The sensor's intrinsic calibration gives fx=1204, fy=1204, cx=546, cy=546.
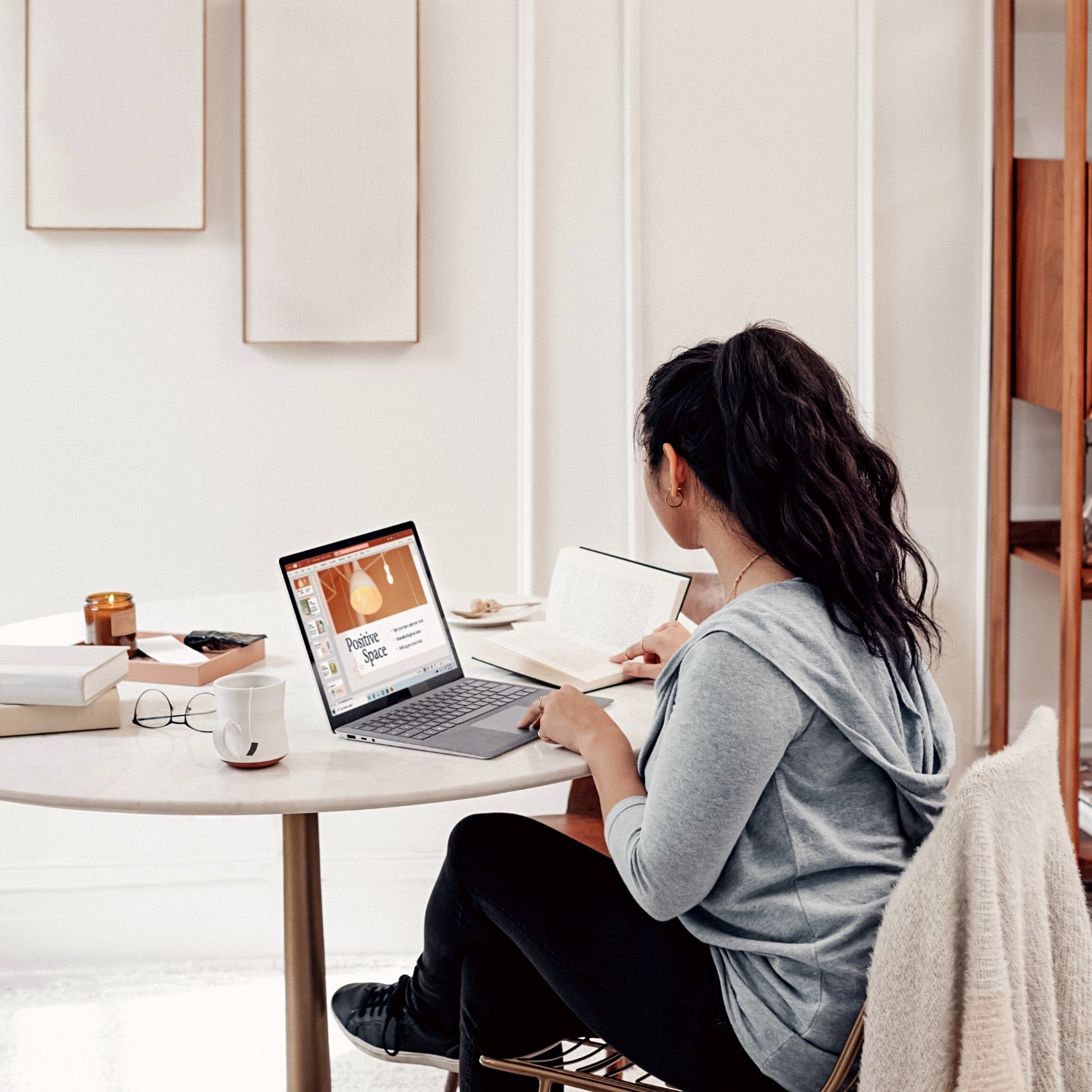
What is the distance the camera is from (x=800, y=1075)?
1105 millimetres

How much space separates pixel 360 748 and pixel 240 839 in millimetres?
1325

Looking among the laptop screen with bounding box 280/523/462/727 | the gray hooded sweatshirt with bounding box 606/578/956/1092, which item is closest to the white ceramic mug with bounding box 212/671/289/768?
the laptop screen with bounding box 280/523/462/727

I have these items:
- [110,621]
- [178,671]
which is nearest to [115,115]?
[110,621]

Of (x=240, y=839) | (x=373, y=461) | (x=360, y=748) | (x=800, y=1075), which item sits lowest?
(x=240, y=839)

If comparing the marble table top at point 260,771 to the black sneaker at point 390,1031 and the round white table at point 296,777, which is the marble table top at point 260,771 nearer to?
the round white table at point 296,777

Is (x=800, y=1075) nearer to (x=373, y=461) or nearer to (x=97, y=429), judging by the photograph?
(x=373, y=461)

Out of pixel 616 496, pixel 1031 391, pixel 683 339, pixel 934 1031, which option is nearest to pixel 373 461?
pixel 616 496

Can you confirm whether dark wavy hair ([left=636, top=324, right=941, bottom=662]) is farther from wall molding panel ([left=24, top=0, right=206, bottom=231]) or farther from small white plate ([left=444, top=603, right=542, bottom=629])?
wall molding panel ([left=24, top=0, right=206, bottom=231])

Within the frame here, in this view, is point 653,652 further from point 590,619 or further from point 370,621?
point 370,621

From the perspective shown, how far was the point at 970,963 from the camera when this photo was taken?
99cm

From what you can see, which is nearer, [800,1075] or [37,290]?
[800,1075]

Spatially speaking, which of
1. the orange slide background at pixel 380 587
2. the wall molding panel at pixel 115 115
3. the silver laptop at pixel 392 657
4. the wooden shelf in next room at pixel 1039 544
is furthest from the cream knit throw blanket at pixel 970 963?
the wall molding panel at pixel 115 115

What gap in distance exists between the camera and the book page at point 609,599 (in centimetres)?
170

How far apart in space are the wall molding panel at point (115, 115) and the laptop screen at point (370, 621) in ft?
3.81
